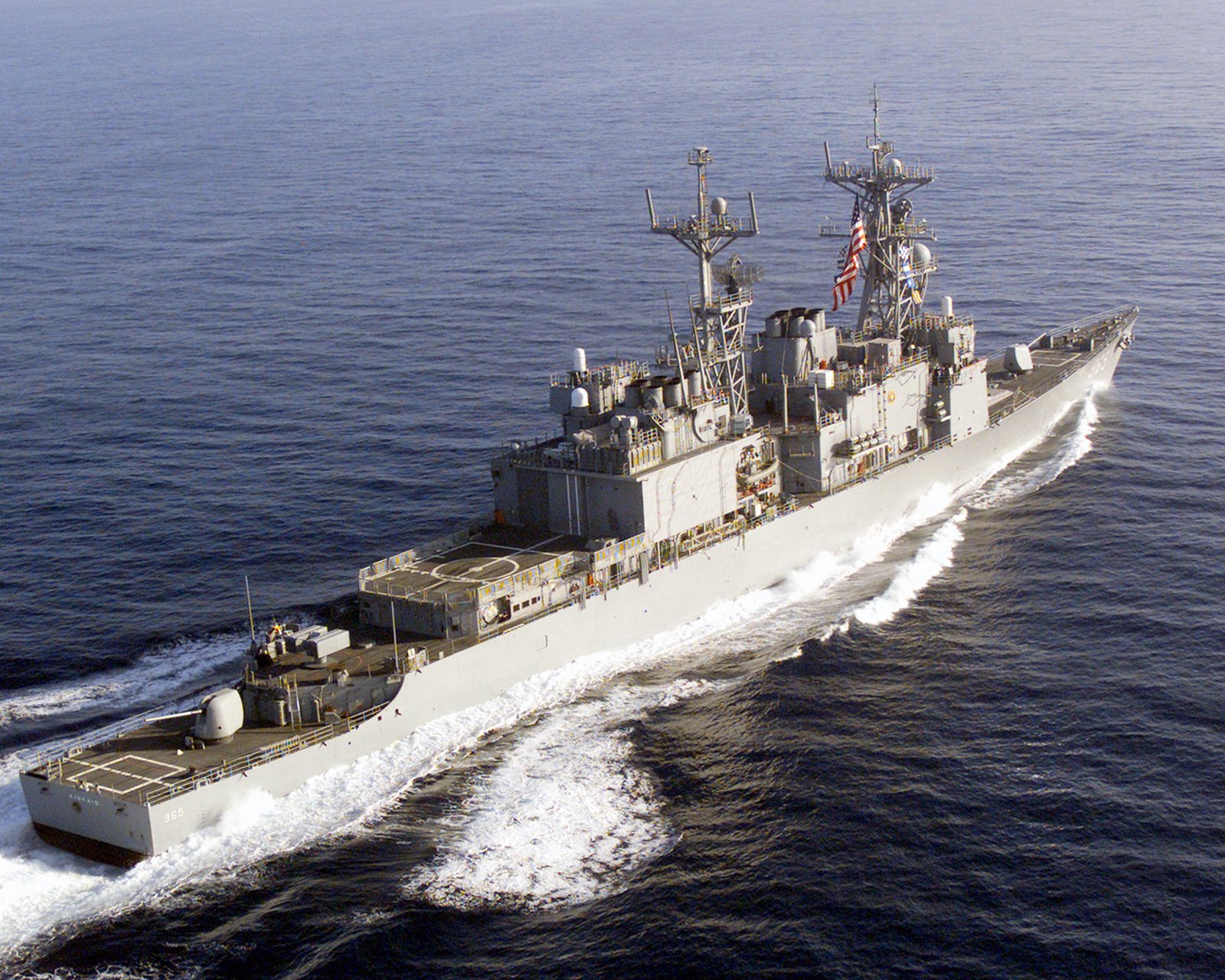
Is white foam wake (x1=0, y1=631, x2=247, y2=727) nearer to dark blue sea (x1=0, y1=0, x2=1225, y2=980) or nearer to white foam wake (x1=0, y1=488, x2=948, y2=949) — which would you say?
dark blue sea (x1=0, y1=0, x2=1225, y2=980)

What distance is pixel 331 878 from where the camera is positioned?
1421 inches

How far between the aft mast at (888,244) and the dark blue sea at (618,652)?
9.02 m

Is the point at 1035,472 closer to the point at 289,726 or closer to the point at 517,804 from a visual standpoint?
the point at 517,804

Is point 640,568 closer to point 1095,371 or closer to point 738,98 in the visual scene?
point 1095,371

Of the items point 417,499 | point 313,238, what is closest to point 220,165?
point 313,238

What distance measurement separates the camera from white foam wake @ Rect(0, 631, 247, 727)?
4475cm

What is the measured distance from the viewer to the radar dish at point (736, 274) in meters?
55.7

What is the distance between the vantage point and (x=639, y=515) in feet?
165

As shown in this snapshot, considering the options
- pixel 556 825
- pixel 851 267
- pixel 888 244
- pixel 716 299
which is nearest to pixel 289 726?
pixel 556 825

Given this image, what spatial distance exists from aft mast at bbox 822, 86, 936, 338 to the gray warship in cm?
13

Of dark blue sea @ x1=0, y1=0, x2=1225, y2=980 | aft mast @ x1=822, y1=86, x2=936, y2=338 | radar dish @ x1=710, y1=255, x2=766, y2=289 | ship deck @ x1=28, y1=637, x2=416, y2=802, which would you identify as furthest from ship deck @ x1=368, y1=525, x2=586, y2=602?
aft mast @ x1=822, y1=86, x2=936, y2=338

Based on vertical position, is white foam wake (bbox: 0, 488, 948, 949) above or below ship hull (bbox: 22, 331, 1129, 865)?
below

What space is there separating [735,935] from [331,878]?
10.5m

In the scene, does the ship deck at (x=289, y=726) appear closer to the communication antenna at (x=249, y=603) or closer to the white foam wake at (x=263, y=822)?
the white foam wake at (x=263, y=822)
